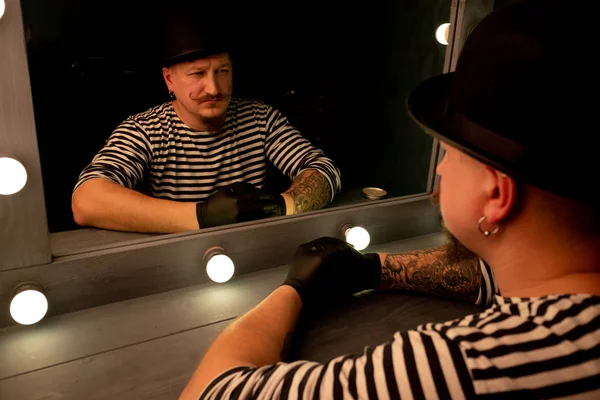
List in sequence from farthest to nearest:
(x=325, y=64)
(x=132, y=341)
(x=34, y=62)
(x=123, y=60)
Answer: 1. (x=325, y=64)
2. (x=123, y=60)
3. (x=34, y=62)
4. (x=132, y=341)

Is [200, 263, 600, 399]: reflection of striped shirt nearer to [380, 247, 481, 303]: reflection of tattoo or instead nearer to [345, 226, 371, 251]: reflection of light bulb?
[380, 247, 481, 303]: reflection of tattoo

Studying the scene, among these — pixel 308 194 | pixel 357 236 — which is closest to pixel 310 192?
pixel 308 194

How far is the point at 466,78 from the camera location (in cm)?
58

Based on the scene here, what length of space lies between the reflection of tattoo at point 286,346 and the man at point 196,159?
40 centimetres

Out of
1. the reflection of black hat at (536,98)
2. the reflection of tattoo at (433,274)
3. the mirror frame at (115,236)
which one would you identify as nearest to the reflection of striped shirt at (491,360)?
the reflection of black hat at (536,98)

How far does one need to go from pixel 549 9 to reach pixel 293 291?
0.63 m

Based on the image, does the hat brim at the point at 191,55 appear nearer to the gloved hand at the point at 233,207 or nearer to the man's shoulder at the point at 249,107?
the man's shoulder at the point at 249,107

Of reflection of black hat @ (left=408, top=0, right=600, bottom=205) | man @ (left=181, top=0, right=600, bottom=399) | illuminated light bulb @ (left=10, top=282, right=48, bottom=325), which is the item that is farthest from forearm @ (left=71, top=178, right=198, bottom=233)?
reflection of black hat @ (left=408, top=0, right=600, bottom=205)

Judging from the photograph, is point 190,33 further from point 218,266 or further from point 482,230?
point 482,230

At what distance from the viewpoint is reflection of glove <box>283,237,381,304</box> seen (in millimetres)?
989

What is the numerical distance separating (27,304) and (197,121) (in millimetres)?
761

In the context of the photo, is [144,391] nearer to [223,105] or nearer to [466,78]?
[466,78]

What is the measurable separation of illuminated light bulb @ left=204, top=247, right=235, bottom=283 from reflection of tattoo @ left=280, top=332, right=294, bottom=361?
0.29 m

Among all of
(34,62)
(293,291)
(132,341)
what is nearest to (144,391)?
(132,341)
